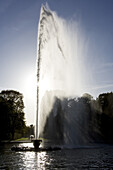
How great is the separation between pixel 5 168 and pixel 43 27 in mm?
30624

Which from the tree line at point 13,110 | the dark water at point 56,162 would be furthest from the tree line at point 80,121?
the dark water at point 56,162

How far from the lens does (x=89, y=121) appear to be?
214ft

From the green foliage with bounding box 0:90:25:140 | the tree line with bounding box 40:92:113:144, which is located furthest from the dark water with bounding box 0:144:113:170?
the green foliage with bounding box 0:90:25:140

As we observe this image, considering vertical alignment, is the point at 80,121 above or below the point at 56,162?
above

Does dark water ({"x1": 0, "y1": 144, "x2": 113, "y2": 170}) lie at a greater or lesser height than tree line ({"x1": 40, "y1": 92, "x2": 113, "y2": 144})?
lesser

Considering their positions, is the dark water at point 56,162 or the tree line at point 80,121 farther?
the tree line at point 80,121

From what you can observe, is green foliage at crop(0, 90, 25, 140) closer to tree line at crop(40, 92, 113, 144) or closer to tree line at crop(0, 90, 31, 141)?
tree line at crop(0, 90, 31, 141)

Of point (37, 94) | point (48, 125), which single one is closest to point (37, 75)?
point (37, 94)

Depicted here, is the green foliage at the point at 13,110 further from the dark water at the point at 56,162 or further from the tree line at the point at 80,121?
the dark water at the point at 56,162

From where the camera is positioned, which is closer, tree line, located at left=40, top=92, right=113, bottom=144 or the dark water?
the dark water

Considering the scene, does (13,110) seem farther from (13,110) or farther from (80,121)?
(80,121)

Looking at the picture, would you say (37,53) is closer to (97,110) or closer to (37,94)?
(37,94)

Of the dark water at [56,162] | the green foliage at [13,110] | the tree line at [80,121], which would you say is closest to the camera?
the dark water at [56,162]

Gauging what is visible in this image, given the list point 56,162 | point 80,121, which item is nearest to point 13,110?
point 80,121
